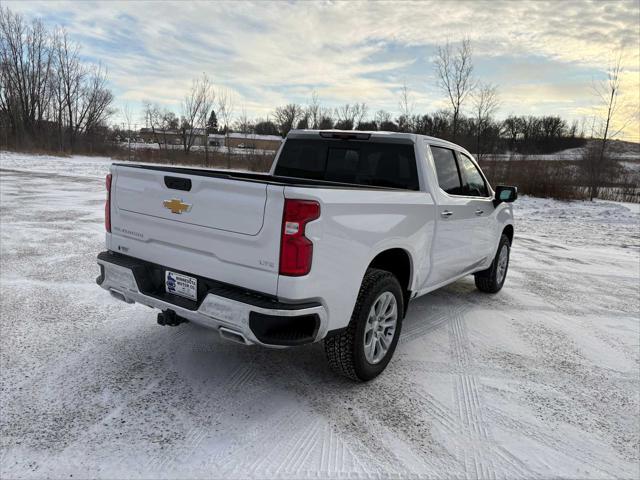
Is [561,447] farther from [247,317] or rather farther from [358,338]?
[247,317]

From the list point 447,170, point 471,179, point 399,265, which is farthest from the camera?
point 471,179

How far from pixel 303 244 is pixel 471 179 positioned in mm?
3255

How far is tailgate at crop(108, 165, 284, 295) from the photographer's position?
8.92 feet

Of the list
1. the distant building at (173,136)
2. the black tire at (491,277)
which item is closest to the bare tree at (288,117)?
the distant building at (173,136)

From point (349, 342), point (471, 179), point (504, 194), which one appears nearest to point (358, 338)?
point (349, 342)

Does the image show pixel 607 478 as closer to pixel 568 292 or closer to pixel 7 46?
pixel 568 292

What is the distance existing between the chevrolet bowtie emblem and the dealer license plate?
443mm

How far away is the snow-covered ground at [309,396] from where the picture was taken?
2650 millimetres

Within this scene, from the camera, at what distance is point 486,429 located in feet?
10.1

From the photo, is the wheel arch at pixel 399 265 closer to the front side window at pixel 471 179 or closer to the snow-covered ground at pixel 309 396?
the snow-covered ground at pixel 309 396

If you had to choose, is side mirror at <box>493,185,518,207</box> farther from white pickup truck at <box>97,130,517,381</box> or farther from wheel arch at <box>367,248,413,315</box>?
wheel arch at <box>367,248,413,315</box>

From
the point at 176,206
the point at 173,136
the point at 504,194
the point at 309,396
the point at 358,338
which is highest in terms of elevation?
the point at 173,136

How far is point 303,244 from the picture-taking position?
2.67m

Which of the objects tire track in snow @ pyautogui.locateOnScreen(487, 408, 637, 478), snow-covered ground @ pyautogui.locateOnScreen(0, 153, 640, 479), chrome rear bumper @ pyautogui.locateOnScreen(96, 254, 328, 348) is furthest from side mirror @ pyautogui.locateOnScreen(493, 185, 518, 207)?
chrome rear bumper @ pyautogui.locateOnScreen(96, 254, 328, 348)
